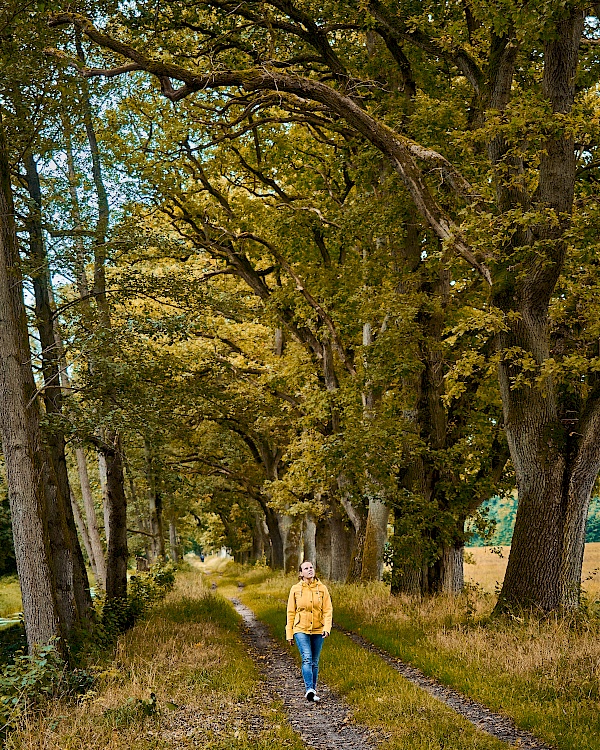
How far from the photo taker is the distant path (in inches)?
255

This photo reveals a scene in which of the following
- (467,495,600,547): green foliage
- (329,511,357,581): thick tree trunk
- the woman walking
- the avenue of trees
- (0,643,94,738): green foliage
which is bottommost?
(467,495,600,547): green foliage

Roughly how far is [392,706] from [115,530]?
9.84 meters

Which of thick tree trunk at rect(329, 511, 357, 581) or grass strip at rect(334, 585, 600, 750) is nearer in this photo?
grass strip at rect(334, 585, 600, 750)

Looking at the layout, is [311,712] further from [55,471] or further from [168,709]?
[55,471]

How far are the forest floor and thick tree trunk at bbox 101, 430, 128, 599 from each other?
3.64 meters

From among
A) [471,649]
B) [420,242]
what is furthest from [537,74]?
[471,649]

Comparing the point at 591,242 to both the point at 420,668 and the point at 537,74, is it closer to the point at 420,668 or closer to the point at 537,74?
the point at 537,74

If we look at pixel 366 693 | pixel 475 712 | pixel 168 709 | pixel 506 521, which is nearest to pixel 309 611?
pixel 366 693

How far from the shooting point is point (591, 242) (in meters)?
9.54

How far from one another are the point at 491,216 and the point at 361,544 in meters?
12.1

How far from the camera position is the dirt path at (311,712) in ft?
22.6

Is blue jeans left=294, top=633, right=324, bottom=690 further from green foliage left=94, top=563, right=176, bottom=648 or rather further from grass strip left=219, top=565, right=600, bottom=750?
green foliage left=94, top=563, right=176, bottom=648

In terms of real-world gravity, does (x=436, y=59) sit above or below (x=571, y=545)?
above

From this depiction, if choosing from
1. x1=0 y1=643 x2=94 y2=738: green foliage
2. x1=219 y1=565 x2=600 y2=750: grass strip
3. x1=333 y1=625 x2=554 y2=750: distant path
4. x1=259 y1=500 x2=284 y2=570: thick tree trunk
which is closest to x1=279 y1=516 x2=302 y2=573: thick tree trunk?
A: x1=259 y1=500 x2=284 y2=570: thick tree trunk
